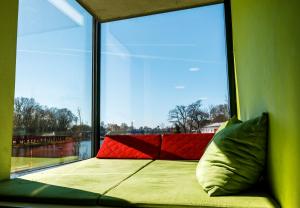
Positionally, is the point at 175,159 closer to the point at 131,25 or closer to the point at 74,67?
the point at 74,67

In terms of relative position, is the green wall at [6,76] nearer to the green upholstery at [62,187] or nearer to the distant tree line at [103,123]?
the green upholstery at [62,187]

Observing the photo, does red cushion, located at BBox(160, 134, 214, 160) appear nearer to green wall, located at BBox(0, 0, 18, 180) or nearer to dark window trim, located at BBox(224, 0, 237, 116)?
dark window trim, located at BBox(224, 0, 237, 116)

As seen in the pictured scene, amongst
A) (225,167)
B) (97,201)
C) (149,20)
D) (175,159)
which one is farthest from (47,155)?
(149,20)

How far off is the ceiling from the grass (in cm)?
203

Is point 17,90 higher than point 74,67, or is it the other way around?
point 74,67

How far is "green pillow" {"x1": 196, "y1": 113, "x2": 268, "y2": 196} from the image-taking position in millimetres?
1201

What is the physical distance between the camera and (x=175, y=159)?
285 cm

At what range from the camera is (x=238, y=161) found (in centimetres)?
123

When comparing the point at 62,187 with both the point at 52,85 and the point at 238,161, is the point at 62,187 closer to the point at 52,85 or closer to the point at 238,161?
the point at 238,161

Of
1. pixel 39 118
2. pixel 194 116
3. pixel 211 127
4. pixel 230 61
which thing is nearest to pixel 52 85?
pixel 39 118

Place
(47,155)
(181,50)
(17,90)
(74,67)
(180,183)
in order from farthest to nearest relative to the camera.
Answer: (181,50), (74,67), (47,155), (17,90), (180,183)

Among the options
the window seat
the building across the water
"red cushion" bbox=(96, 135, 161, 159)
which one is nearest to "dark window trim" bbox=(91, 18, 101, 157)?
"red cushion" bbox=(96, 135, 161, 159)

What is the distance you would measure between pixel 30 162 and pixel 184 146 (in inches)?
63.2

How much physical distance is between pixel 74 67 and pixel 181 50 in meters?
1.43
